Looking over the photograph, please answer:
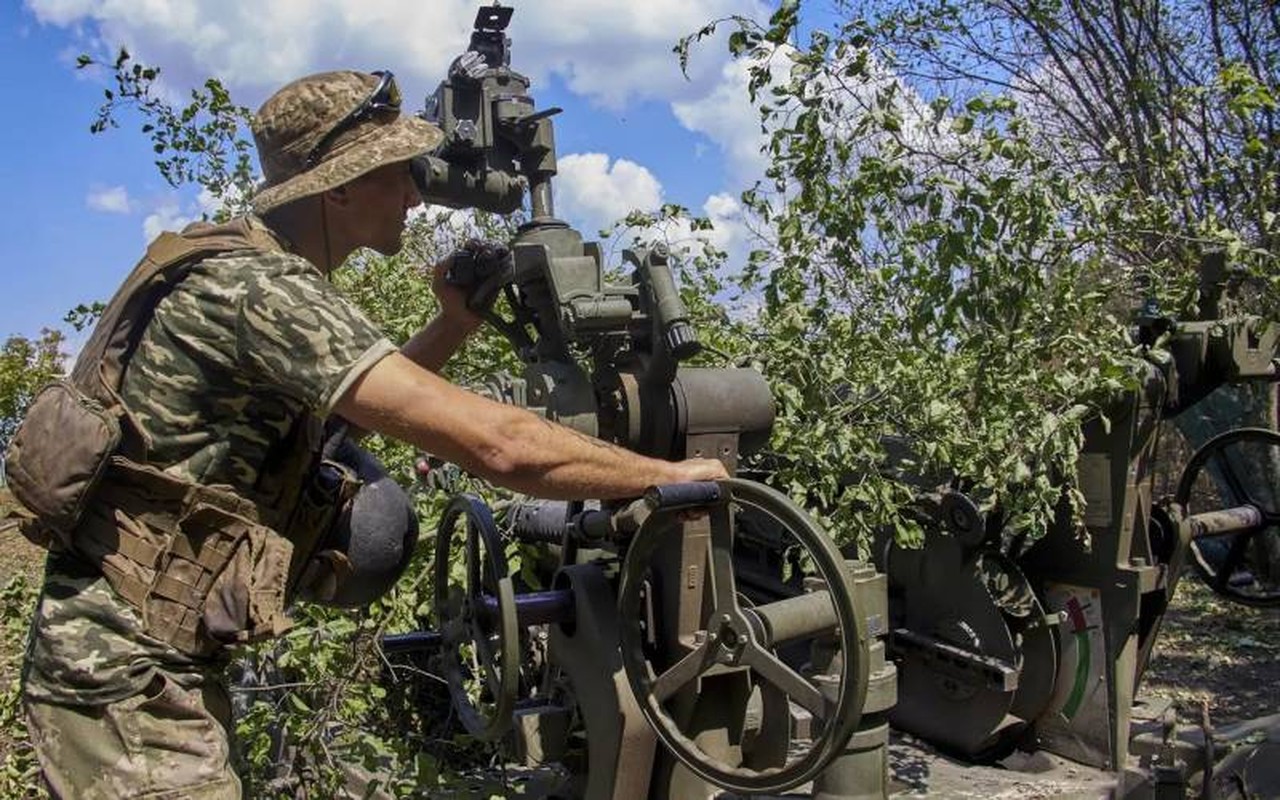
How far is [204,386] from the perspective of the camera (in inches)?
109

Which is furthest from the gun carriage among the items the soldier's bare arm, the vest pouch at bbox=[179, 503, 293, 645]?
the vest pouch at bbox=[179, 503, 293, 645]

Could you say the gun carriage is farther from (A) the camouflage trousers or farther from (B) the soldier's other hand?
(A) the camouflage trousers

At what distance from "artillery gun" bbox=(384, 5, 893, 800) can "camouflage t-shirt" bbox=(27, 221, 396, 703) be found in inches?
27.4

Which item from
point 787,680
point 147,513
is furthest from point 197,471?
point 787,680

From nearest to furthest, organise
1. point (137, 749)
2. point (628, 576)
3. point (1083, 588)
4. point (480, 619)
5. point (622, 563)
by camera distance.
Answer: point (137, 749), point (628, 576), point (622, 563), point (480, 619), point (1083, 588)

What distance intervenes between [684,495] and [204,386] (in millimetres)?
1077

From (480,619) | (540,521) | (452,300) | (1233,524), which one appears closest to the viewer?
(480,619)

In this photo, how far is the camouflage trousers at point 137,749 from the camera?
264 centimetres

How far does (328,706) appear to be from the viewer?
4.08 m

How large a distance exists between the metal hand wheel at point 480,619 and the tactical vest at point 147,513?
0.58m

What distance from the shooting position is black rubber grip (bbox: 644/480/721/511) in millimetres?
2871

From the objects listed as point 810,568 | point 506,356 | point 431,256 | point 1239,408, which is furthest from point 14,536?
point 1239,408

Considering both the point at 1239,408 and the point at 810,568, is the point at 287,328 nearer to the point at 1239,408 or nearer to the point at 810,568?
the point at 810,568

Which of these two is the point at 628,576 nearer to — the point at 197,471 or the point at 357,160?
the point at 197,471
